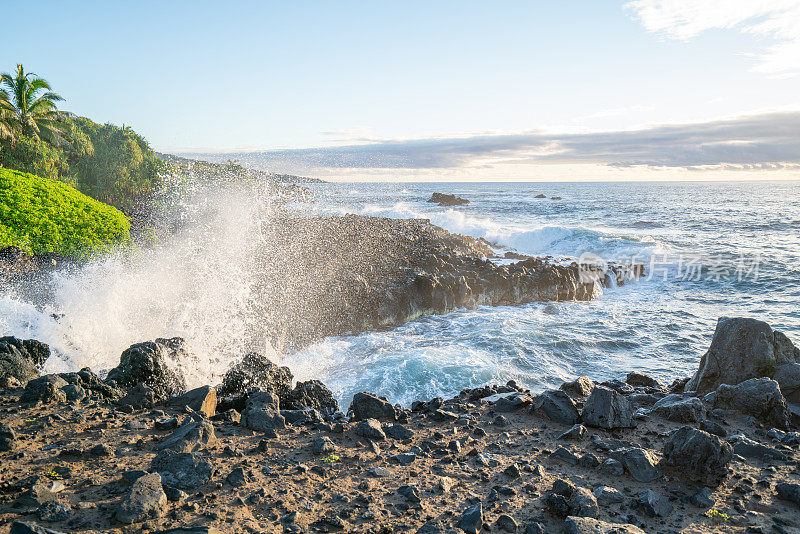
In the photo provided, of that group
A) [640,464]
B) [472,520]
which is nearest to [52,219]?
[472,520]

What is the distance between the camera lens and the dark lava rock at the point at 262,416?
207 inches

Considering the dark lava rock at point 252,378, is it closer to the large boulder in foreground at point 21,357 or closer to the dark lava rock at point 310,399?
the dark lava rock at point 310,399

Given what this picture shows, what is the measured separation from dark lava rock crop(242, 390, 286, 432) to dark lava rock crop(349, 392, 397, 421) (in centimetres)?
103

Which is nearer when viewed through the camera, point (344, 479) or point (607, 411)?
point (344, 479)

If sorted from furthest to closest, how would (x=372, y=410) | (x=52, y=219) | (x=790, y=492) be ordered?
(x=52, y=219), (x=372, y=410), (x=790, y=492)

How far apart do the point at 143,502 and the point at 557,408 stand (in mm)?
5045

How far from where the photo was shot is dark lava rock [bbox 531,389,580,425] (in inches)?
235

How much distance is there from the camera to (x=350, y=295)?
1345 centimetres

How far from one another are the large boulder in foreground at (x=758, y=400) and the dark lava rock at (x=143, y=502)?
7.52 metres

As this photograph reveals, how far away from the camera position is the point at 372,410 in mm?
5973

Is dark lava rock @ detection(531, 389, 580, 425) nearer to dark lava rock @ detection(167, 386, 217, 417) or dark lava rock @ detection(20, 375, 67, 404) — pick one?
dark lava rock @ detection(167, 386, 217, 417)

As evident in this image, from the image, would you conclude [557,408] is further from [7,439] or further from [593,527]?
[7,439]


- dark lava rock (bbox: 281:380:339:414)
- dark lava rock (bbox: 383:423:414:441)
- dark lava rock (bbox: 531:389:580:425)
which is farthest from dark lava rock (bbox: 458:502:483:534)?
dark lava rock (bbox: 281:380:339:414)

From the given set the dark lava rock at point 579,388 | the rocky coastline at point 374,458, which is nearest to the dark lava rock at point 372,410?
the rocky coastline at point 374,458
